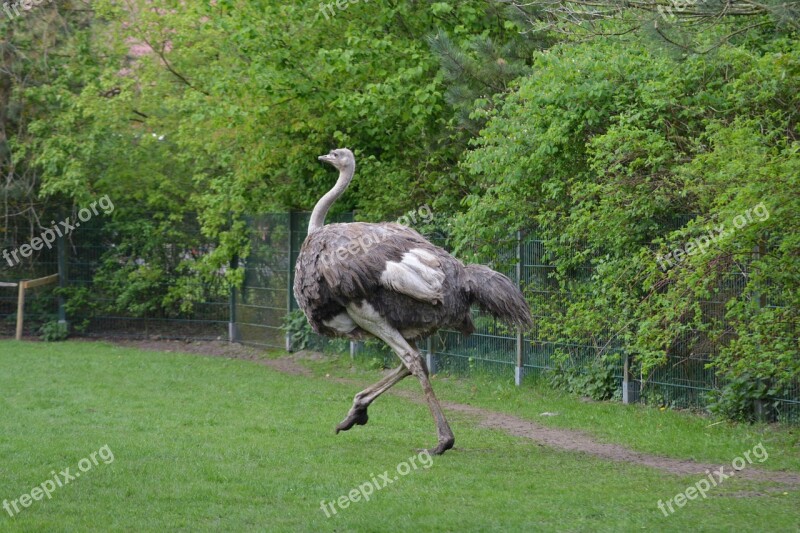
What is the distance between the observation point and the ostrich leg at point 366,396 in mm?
10109

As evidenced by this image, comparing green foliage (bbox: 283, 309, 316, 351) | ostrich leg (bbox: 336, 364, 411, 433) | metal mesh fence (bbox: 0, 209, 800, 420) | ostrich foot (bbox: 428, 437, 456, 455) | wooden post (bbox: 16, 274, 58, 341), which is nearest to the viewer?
ostrich foot (bbox: 428, 437, 456, 455)

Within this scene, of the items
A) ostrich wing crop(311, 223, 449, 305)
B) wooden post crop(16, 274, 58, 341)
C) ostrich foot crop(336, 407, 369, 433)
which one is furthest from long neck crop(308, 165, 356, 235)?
wooden post crop(16, 274, 58, 341)

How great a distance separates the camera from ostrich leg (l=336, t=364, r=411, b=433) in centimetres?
1011

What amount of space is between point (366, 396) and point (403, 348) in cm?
65

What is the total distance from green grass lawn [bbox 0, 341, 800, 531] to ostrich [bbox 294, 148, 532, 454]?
1.02 m

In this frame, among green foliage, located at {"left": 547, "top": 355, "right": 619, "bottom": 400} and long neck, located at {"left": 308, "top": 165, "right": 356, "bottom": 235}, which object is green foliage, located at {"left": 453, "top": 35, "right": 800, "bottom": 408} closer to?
green foliage, located at {"left": 547, "top": 355, "right": 619, "bottom": 400}

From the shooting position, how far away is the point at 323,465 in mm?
9016

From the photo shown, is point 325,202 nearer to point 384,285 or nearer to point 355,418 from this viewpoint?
point 384,285

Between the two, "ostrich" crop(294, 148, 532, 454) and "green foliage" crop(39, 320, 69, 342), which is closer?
"ostrich" crop(294, 148, 532, 454)

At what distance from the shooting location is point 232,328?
19781 millimetres

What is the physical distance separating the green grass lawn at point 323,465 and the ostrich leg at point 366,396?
8.1 inches

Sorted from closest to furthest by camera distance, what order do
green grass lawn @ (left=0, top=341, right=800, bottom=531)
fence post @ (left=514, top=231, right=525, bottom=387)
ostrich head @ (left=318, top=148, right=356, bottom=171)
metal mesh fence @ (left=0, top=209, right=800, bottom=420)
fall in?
1. green grass lawn @ (left=0, top=341, right=800, bottom=531)
2. ostrich head @ (left=318, top=148, right=356, bottom=171)
3. metal mesh fence @ (left=0, top=209, right=800, bottom=420)
4. fence post @ (left=514, top=231, right=525, bottom=387)

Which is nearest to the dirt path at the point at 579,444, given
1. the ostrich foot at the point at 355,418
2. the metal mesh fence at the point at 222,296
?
the metal mesh fence at the point at 222,296

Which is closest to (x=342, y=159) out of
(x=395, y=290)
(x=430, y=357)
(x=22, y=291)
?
(x=395, y=290)
